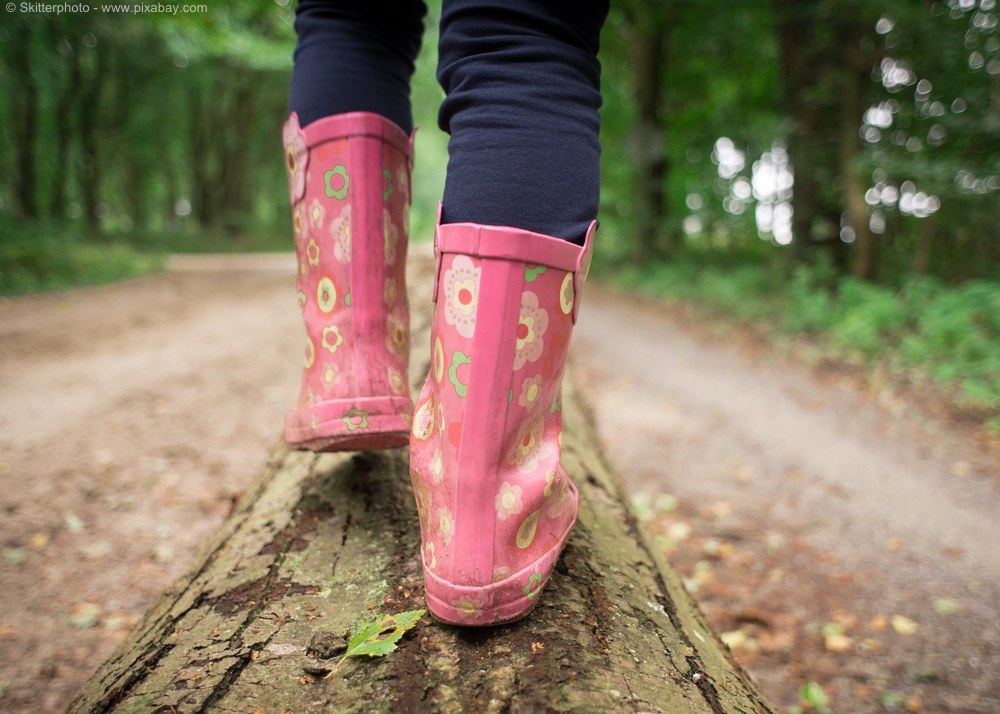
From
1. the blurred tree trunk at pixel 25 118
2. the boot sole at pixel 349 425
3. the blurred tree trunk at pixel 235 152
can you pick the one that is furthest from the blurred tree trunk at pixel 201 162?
the boot sole at pixel 349 425

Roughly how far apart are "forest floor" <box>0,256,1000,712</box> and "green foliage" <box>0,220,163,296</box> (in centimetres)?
207

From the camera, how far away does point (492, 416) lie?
0.88 meters

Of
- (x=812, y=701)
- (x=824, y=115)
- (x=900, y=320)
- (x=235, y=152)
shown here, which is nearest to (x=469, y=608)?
(x=812, y=701)

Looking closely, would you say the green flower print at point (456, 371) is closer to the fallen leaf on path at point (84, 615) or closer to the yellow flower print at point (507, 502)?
the yellow flower print at point (507, 502)

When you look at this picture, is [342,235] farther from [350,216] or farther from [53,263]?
[53,263]

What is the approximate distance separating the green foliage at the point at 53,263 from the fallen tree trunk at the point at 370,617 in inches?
286

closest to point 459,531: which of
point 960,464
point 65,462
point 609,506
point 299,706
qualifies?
point 299,706

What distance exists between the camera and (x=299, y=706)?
760mm

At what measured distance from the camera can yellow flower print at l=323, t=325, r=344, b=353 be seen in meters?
1.17

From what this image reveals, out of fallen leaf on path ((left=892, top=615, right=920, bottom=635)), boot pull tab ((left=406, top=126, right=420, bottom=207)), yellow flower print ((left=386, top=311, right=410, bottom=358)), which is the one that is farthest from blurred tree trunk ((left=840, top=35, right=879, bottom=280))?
yellow flower print ((left=386, top=311, right=410, bottom=358))

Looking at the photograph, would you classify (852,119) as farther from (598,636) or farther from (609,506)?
(598,636)

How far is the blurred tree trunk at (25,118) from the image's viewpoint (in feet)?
33.4

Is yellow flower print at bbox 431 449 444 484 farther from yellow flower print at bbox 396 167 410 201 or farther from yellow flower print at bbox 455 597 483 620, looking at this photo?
yellow flower print at bbox 396 167 410 201

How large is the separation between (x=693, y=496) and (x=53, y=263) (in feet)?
27.1
